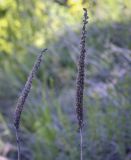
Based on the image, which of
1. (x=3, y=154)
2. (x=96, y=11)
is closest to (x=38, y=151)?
(x=3, y=154)

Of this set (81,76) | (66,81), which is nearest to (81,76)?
(81,76)

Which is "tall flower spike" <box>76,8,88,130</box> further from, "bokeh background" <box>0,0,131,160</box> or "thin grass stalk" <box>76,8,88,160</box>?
"bokeh background" <box>0,0,131,160</box>

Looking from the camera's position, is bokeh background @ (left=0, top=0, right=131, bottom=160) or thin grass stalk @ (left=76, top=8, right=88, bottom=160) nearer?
thin grass stalk @ (left=76, top=8, right=88, bottom=160)

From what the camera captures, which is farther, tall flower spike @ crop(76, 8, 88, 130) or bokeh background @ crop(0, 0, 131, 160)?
bokeh background @ crop(0, 0, 131, 160)

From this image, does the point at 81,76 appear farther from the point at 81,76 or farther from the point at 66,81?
the point at 66,81

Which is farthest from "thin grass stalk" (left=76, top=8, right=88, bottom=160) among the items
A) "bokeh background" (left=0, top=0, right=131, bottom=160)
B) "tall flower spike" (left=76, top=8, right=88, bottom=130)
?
"bokeh background" (left=0, top=0, right=131, bottom=160)

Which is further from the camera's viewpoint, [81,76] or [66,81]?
[66,81]

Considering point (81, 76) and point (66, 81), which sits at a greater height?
point (81, 76)

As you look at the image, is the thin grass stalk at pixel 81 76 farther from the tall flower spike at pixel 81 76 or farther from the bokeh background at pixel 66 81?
the bokeh background at pixel 66 81
